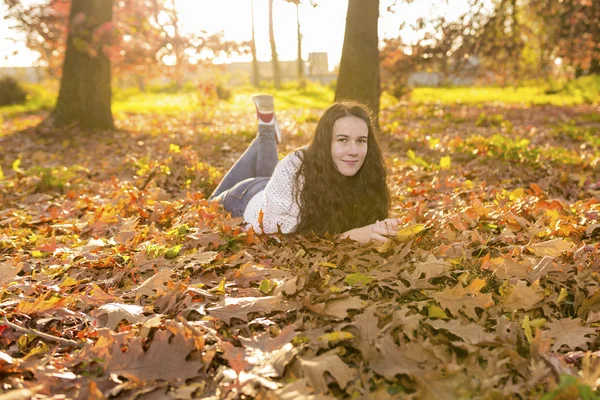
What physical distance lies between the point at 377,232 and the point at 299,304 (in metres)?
1.02

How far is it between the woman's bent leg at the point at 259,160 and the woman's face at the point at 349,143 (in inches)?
55.4

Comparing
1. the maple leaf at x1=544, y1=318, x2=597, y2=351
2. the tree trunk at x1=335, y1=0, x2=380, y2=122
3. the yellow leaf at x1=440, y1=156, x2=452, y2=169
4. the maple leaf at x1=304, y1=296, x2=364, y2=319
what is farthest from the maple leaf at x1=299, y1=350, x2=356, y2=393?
the tree trunk at x1=335, y1=0, x2=380, y2=122

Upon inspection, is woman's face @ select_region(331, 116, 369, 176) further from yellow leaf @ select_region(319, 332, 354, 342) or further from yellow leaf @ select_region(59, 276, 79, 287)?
yellow leaf @ select_region(59, 276, 79, 287)

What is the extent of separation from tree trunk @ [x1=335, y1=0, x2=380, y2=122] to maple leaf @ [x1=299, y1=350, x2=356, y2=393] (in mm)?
6209

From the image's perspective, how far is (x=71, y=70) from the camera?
9.68 meters

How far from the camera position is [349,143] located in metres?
3.20

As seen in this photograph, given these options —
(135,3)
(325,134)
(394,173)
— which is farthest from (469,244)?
(135,3)

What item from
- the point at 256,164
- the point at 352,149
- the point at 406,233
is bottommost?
the point at 406,233

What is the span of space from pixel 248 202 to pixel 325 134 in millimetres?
926

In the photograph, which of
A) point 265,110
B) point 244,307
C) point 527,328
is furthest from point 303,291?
point 265,110

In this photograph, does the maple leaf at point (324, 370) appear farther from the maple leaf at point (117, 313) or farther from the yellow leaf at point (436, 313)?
the maple leaf at point (117, 313)

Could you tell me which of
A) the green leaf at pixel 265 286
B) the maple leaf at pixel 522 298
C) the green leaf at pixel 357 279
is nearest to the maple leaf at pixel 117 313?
the green leaf at pixel 265 286

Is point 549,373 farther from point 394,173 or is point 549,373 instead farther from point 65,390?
point 394,173

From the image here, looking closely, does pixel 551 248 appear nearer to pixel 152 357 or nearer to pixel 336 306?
pixel 336 306
